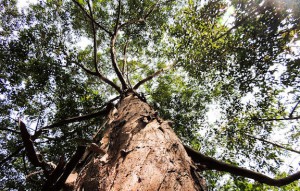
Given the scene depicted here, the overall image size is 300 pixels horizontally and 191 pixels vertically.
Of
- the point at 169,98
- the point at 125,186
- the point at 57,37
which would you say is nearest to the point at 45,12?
the point at 57,37

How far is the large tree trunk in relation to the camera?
1.50 m

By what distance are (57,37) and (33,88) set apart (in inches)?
86.8

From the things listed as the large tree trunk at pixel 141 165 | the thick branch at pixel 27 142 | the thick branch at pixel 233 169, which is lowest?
the thick branch at pixel 233 169

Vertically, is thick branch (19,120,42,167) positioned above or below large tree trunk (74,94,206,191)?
above

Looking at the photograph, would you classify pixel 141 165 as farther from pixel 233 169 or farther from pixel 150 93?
pixel 150 93

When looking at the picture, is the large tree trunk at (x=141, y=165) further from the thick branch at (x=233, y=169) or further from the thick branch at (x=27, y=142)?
the thick branch at (x=233, y=169)

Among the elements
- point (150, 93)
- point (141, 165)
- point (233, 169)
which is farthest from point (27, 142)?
point (150, 93)

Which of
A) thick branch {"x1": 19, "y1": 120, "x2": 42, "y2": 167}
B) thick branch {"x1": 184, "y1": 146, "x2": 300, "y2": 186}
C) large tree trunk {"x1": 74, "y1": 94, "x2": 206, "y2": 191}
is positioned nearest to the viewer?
large tree trunk {"x1": 74, "y1": 94, "x2": 206, "y2": 191}

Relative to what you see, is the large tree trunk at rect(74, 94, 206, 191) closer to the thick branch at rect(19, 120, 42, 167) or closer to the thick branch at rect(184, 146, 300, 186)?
the thick branch at rect(19, 120, 42, 167)

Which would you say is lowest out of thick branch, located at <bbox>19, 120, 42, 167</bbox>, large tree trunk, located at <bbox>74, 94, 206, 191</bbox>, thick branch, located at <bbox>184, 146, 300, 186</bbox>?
thick branch, located at <bbox>184, 146, 300, 186</bbox>

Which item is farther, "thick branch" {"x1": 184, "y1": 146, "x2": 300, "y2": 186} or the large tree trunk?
"thick branch" {"x1": 184, "y1": 146, "x2": 300, "y2": 186}

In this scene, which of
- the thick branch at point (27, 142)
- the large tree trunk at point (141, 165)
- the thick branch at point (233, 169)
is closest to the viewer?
the large tree trunk at point (141, 165)

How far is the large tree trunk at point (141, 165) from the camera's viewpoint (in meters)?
1.50

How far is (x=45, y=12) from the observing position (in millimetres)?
8633
